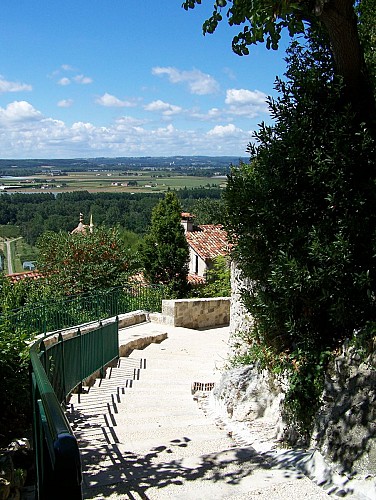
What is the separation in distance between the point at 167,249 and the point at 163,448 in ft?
65.5

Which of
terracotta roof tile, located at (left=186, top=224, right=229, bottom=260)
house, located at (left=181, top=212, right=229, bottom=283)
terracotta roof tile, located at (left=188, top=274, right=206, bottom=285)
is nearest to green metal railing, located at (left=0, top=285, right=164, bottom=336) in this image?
terracotta roof tile, located at (left=188, top=274, right=206, bottom=285)

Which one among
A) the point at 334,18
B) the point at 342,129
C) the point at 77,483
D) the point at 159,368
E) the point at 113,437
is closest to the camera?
the point at 77,483

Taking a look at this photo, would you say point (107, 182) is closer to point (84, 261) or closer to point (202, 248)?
point (202, 248)

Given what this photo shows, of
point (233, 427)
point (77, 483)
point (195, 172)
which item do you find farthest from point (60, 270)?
point (195, 172)

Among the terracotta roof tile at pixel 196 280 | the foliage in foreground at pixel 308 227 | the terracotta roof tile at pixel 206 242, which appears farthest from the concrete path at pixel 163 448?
the terracotta roof tile at pixel 206 242

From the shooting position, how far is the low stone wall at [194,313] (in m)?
14.0

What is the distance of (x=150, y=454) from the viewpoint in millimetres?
5105

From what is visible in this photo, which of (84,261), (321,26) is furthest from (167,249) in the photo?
(321,26)

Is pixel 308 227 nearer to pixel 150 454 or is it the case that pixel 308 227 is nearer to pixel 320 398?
pixel 320 398

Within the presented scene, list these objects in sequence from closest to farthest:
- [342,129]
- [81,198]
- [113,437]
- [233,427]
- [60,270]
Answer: [342,129], [113,437], [233,427], [60,270], [81,198]

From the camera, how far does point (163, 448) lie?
529cm

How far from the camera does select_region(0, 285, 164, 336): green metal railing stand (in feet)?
32.9

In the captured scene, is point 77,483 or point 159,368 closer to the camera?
point 77,483

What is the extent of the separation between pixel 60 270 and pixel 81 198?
85815mm
